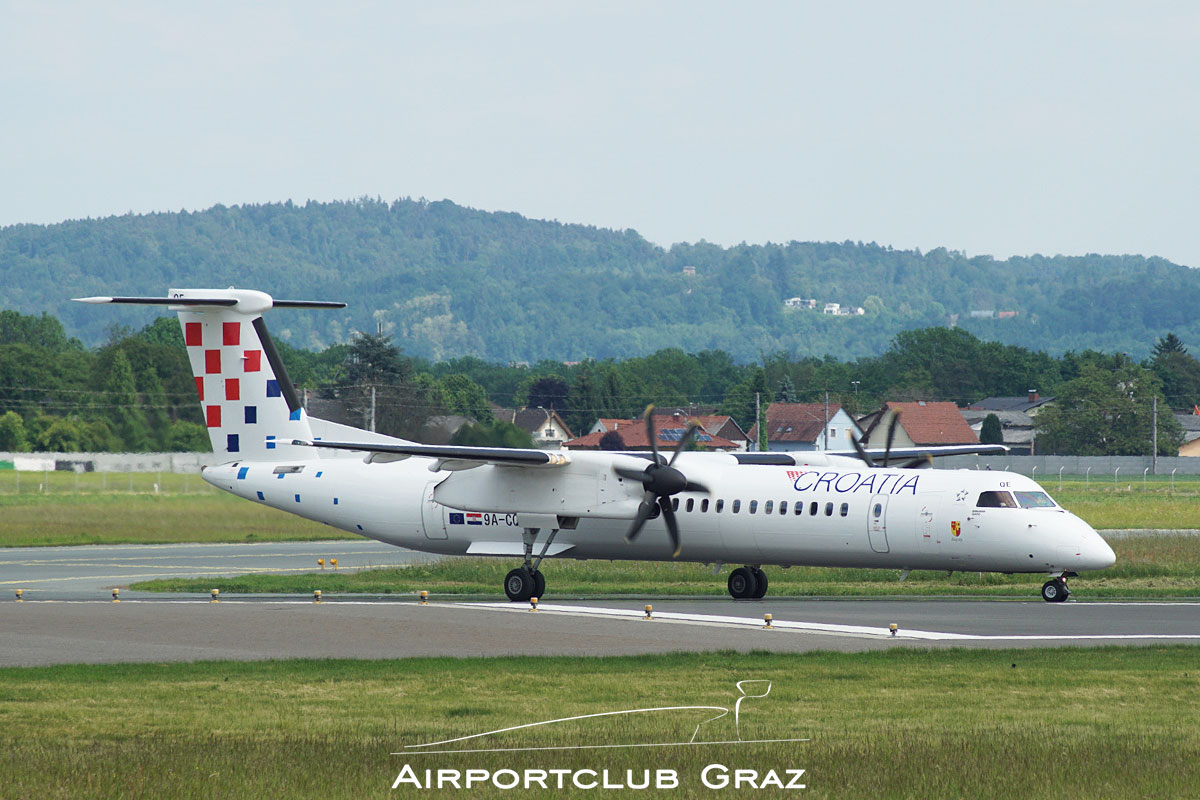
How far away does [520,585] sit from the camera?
1125 inches

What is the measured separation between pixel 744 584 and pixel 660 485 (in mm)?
3150

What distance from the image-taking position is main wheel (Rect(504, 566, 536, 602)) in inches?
1123

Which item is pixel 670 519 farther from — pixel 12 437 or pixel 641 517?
pixel 12 437

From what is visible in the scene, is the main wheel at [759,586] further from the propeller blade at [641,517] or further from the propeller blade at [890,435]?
the propeller blade at [890,435]

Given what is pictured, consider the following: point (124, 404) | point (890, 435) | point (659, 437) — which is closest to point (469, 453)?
point (890, 435)

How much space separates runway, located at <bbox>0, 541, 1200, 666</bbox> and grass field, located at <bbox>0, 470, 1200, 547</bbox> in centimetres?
2051

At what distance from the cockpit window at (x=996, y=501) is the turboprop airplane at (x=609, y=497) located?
0.09 ft

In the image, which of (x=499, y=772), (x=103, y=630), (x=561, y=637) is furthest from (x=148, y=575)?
(x=499, y=772)

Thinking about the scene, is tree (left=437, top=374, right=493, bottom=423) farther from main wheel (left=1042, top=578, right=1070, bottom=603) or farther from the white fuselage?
main wheel (left=1042, top=578, right=1070, bottom=603)

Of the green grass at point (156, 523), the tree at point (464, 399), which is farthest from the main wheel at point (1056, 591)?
the tree at point (464, 399)

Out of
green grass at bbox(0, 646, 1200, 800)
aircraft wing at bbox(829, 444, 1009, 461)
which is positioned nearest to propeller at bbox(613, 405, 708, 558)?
aircraft wing at bbox(829, 444, 1009, 461)

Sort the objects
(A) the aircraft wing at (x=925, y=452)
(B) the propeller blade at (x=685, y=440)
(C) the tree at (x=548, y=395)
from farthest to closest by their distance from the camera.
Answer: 1. (C) the tree at (x=548, y=395)
2. (A) the aircraft wing at (x=925, y=452)
3. (B) the propeller blade at (x=685, y=440)

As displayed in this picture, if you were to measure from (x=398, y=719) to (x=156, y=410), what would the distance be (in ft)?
148

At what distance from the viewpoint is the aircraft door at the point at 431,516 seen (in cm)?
2966
